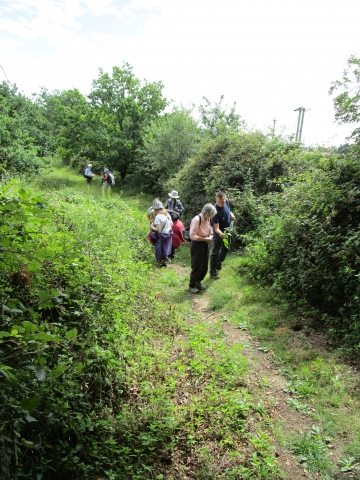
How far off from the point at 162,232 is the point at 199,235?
1511 mm

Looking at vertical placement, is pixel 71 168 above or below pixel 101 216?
Result: above

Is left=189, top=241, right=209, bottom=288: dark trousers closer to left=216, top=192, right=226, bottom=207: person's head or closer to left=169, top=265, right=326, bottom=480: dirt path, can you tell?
left=216, top=192, right=226, bottom=207: person's head

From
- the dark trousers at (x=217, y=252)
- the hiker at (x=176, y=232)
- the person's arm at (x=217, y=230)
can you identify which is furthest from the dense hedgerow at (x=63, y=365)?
the hiker at (x=176, y=232)

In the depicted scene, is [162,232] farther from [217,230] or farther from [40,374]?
[40,374]

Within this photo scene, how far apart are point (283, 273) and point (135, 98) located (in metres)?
20.4

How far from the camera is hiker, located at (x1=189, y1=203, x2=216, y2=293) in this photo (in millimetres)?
6422

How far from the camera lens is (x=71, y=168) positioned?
29734mm

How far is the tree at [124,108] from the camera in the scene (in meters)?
21.8

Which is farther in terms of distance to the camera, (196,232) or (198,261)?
(198,261)

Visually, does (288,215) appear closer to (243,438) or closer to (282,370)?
(282,370)

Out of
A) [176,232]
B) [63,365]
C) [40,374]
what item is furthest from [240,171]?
[40,374]

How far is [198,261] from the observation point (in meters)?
6.68

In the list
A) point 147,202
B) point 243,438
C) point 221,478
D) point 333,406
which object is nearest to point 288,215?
point 333,406

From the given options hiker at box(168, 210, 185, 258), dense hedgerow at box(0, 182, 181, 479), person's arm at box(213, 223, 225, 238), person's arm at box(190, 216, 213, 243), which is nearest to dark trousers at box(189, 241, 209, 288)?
person's arm at box(190, 216, 213, 243)
